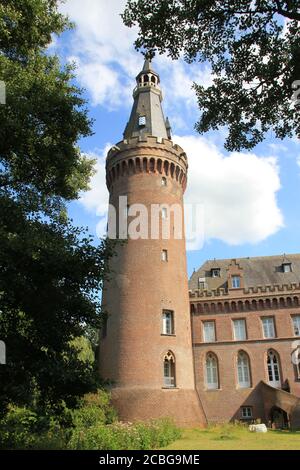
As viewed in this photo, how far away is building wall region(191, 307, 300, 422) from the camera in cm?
3114

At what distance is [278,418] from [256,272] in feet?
39.1

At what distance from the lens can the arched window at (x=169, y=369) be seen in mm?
27078

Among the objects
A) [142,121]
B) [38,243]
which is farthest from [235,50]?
[142,121]

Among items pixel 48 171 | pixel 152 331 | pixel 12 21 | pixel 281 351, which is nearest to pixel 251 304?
pixel 281 351

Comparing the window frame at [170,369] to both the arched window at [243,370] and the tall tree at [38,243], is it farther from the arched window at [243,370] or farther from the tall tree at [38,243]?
the tall tree at [38,243]

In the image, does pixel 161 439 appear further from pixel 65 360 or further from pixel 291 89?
pixel 291 89

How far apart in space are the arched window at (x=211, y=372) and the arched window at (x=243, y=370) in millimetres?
1725

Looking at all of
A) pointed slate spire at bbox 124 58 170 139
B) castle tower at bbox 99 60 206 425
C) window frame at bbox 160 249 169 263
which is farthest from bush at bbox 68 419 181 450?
pointed slate spire at bbox 124 58 170 139

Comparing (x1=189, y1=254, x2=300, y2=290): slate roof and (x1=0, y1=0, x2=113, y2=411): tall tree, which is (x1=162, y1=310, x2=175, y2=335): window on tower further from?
(x1=0, y1=0, x2=113, y2=411): tall tree

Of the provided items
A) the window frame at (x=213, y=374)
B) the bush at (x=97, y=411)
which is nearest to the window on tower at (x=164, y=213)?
the window frame at (x=213, y=374)

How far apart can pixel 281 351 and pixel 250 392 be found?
13.0 feet

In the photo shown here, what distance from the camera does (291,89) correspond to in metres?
9.92

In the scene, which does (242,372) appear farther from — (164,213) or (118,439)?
(118,439)

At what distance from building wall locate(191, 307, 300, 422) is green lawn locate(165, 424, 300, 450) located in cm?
351
